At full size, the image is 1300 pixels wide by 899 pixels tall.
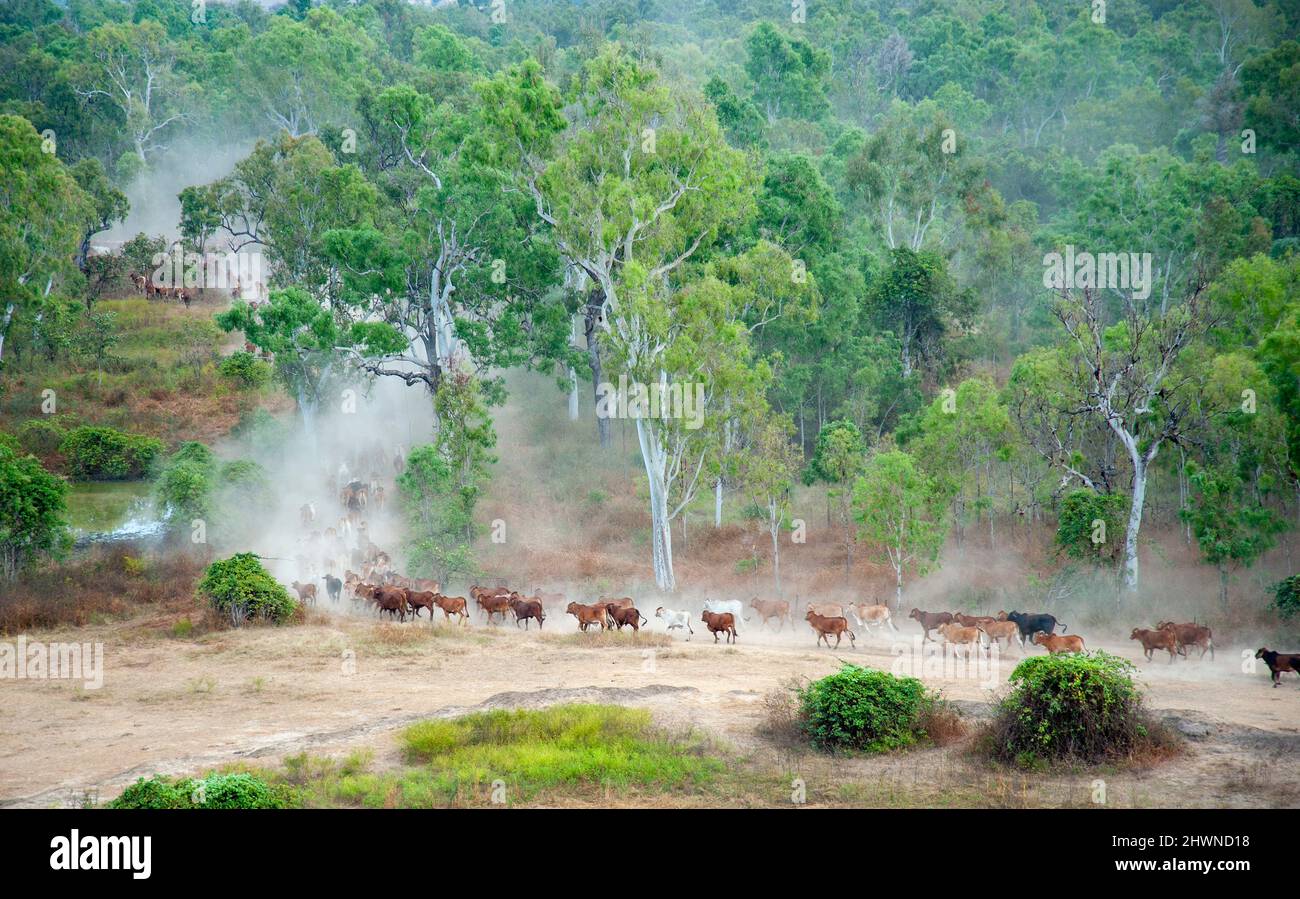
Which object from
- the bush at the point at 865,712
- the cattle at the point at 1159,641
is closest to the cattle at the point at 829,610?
the cattle at the point at 1159,641

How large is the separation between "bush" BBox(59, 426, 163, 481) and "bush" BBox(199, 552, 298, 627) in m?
15.0

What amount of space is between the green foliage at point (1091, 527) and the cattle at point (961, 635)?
252 inches

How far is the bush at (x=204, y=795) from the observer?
47.5 feet

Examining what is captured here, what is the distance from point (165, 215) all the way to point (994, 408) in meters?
57.3

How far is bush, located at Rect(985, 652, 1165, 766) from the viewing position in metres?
17.1

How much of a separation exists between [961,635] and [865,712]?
28.3 feet

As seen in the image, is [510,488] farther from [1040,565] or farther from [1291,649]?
[1291,649]

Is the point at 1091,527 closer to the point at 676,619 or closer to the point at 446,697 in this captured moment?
the point at 676,619

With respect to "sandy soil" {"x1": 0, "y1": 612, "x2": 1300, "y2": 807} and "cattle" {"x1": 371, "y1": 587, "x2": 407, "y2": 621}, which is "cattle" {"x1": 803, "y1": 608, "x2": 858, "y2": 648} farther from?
"cattle" {"x1": 371, "y1": 587, "x2": 407, "y2": 621}

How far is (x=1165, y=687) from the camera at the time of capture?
72.8 feet

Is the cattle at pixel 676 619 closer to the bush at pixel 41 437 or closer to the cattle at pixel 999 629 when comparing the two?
the cattle at pixel 999 629

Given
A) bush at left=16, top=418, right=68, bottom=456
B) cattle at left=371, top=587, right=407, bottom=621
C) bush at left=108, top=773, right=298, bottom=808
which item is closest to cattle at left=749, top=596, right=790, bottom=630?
cattle at left=371, top=587, right=407, bottom=621

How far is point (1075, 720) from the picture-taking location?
1720 cm

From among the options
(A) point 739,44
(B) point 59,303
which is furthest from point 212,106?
(A) point 739,44
